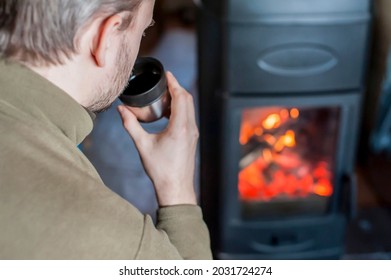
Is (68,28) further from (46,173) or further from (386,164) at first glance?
(386,164)

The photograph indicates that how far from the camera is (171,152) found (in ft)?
2.22

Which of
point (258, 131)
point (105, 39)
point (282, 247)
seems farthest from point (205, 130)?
point (105, 39)

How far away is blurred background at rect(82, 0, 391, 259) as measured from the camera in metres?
0.92

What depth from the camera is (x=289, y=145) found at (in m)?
1.18

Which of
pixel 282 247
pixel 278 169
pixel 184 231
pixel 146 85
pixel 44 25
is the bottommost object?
pixel 282 247

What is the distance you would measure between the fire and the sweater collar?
600 millimetres

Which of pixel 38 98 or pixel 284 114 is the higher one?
pixel 38 98

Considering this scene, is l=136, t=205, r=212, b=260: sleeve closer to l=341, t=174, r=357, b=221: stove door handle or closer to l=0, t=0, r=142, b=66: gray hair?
l=0, t=0, r=142, b=66: gray hair

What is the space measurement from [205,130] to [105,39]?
0.56 m

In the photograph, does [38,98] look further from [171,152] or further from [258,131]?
[258,131]

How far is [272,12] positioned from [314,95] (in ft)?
0.57

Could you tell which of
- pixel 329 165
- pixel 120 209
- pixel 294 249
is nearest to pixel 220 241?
pixel 294 249

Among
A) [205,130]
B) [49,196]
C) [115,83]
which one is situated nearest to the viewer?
[49,196]

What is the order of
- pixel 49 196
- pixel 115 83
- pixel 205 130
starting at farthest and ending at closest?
1. pixel 205 130
2. pixel 115 83
3. pixel 49 196
